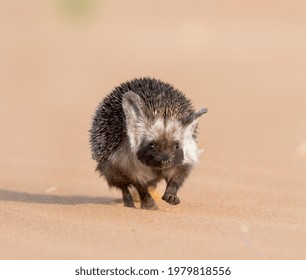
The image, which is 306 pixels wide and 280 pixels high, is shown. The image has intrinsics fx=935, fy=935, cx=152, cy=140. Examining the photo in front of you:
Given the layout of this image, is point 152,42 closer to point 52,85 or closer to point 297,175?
point 52,85

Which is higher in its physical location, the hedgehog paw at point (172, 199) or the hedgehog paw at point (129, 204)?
the hedgehog paw at point (172, 199)

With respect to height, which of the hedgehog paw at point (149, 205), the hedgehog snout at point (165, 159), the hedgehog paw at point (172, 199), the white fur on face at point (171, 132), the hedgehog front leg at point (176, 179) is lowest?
the hedgehog paw at point (149, 205)

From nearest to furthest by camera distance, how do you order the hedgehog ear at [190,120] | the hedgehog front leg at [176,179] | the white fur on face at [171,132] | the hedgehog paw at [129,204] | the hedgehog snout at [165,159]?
the hedgehog snout at [165,159] < the white fur on face at [171,132] < the hedgehog ear at [190,120] < the hedgehog front leg at [176,179] < the hedgehog paw at [129,204]

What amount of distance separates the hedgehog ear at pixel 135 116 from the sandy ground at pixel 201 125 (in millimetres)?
797

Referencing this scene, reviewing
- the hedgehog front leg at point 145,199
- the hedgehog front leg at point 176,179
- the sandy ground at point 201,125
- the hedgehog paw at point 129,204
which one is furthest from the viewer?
the hedgehog paw at point 129,204

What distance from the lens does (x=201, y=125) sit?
1998 cm

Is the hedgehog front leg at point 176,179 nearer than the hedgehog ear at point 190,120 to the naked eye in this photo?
No

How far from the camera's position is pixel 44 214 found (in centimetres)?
925

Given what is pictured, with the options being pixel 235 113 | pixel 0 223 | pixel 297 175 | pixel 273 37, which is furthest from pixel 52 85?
pixel 0 223

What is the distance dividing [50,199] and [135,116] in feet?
6.02

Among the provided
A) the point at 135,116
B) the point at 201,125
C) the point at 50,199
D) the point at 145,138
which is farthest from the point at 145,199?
the point at 201,125

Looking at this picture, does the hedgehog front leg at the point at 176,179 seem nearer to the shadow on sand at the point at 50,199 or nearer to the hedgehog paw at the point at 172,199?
the hedgehog paw at the point at 172,199

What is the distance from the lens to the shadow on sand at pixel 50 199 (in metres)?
10.8

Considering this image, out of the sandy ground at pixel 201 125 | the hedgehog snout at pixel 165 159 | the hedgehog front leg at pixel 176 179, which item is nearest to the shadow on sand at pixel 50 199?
the sandy ground at pixel 201 125
